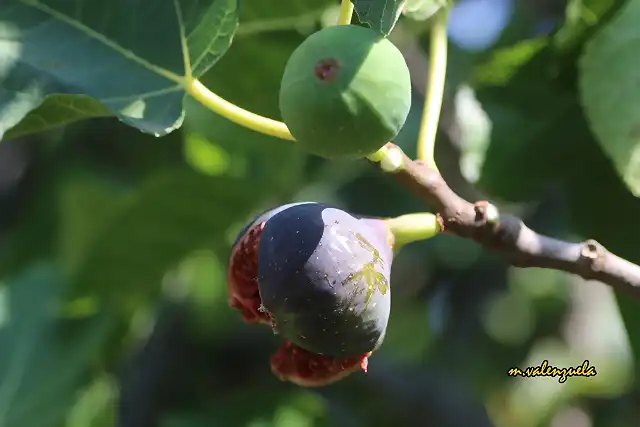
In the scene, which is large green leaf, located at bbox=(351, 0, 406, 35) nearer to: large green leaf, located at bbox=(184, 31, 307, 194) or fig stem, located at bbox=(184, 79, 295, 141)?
fig stem, located at bbox=(184, 79, 295, 141)

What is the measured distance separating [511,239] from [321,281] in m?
0.23

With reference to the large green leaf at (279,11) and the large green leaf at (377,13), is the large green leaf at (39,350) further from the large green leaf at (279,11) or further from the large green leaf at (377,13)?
the large green leaf at (377,13)

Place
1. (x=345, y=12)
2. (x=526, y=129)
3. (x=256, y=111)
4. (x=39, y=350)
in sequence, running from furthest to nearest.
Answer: (x=39, y=350) → (x=256, y=111) → (x=526, y=129) → (x=345, y=12)

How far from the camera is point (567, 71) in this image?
3.83 feet

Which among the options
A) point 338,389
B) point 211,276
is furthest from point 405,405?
point 211,276

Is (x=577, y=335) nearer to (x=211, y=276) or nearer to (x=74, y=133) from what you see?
(x=211, y=276)

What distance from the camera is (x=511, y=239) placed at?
32.8 inches

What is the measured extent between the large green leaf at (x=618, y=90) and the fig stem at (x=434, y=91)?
0.60 feet

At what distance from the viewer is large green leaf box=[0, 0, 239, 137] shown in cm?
86

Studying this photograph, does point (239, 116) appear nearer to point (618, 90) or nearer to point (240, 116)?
point (240, 116)

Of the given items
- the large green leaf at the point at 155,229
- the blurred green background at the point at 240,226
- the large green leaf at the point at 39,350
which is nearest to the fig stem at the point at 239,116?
the blurred green background at the point at 240,226

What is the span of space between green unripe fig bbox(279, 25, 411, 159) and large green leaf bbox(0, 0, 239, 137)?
9.5 inches

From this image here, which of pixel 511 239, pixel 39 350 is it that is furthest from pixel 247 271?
pixel 39 350

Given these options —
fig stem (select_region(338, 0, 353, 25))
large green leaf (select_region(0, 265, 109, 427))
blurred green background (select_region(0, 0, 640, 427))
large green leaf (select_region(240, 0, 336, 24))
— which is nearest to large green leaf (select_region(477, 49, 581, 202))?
blurred green background (select_region(0, 0, 640, 427))
